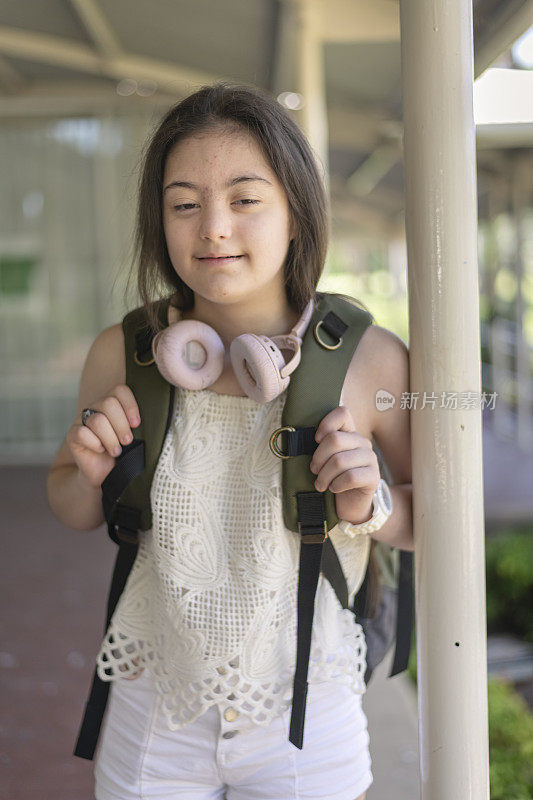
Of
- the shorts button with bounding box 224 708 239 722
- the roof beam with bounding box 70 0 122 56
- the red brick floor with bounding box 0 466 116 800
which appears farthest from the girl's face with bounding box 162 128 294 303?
the roof beam with bounding box 70 0 122 56

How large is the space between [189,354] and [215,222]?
0.75 ft

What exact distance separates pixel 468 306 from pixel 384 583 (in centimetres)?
64

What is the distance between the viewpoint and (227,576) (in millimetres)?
1343

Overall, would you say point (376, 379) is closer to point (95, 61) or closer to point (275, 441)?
point (275, 441)

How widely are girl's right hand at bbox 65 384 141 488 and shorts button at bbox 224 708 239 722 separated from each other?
44cm

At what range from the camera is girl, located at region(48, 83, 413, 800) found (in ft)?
4.30

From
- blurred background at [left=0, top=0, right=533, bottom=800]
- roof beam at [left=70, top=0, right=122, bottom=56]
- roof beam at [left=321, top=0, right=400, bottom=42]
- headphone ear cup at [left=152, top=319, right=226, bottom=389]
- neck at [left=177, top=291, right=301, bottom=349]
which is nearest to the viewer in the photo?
headphone ear cup at [left=152, top=319, right=226, bottom=389]

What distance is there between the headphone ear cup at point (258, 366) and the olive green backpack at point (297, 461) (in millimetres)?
45

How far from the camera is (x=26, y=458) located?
829 cm

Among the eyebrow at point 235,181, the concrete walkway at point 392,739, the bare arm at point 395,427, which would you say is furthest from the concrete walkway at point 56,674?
the eyebrow at point 235,181

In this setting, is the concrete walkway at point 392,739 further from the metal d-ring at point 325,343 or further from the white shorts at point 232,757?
the metal d-ring at point 325,343

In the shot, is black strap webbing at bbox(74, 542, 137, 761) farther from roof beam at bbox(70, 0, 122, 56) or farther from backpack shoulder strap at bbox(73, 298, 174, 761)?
roof beam at bbox(70, 0, 122, 56)

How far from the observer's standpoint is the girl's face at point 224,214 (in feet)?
4.24

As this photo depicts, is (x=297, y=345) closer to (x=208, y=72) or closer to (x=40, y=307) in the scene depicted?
(x=208, y=72)
